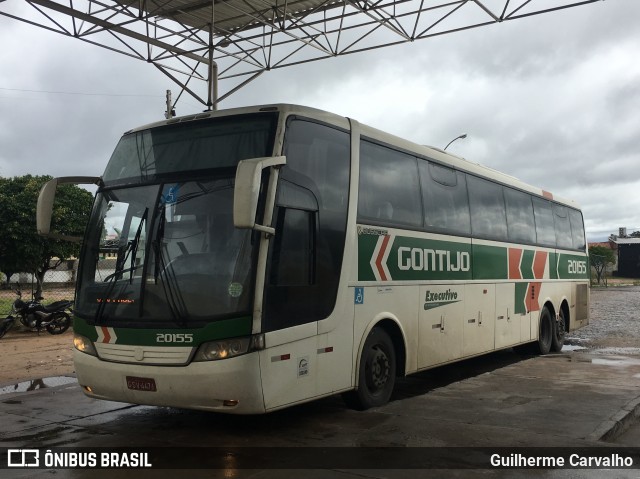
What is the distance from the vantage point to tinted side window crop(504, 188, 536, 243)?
11.6 meters

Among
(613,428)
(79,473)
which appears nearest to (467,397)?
(613,428)

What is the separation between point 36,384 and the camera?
9.56 m

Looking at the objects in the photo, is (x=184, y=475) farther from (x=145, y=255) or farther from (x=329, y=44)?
(x=329, y=44)

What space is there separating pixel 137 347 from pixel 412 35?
1093cm

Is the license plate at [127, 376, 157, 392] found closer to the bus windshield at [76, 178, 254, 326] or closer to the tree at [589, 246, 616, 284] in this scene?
the bus windshield at [76, 178, 254, 326]

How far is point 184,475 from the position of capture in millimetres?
5125

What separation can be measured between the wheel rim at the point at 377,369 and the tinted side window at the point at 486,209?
3301mm

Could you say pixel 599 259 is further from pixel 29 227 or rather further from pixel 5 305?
pixel 29 227

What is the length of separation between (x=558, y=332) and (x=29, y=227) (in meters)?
14.1

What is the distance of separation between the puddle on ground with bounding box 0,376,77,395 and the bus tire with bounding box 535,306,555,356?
9.38m

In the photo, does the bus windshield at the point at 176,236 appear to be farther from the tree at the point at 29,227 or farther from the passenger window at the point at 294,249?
the tree at the point at 29,227

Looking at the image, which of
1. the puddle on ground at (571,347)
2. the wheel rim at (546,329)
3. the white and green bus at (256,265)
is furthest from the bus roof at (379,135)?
the puddle on ground at (571,347)

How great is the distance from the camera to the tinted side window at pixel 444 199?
8.77 meters

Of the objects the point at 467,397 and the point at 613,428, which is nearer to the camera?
the point at 613,428
